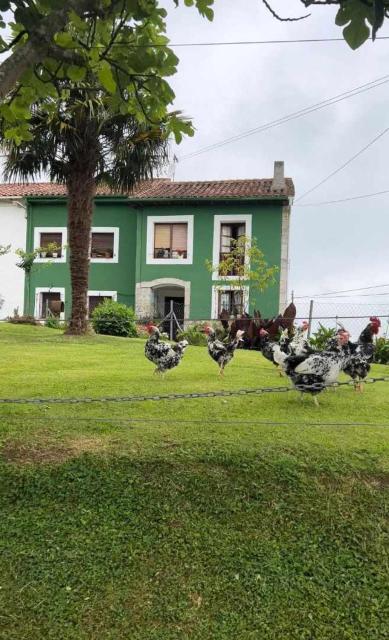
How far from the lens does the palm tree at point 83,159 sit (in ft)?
42.6

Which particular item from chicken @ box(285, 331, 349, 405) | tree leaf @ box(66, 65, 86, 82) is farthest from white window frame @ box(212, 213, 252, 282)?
tree leaf @ box(66, 65, 86, 82)

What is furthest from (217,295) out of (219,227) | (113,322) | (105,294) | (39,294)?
(39,294)

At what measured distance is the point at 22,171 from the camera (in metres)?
13.7

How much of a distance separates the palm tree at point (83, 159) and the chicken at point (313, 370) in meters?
9.19

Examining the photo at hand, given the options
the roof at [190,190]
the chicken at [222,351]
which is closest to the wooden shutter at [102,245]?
the roof at [190,190]

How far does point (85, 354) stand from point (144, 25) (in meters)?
8.00

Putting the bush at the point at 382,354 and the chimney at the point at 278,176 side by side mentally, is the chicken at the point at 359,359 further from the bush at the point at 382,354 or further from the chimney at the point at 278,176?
the chimney at the point at 278,176

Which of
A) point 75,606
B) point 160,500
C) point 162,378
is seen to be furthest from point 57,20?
point 162,378

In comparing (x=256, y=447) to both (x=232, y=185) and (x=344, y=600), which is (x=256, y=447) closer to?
(x=344, y=600)

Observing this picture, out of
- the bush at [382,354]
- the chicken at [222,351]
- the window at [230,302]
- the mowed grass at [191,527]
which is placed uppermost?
the window at [230,302]

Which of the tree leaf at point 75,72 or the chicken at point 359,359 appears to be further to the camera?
the chicken at point 359,359

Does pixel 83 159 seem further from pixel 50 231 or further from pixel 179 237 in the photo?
pixel 50 231

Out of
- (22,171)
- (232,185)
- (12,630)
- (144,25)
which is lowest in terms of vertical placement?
(12,630)

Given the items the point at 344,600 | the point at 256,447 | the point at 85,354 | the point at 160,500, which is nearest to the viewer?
the point at 344,600
